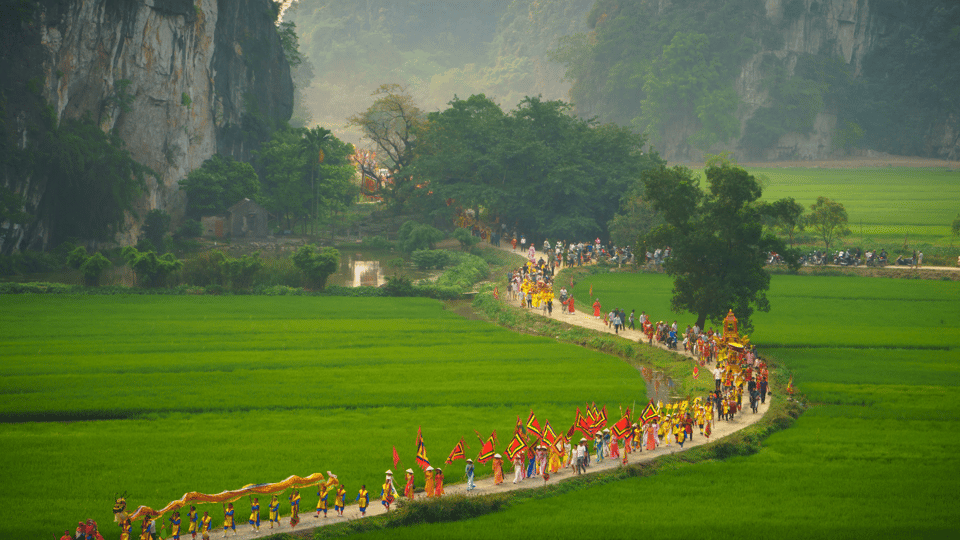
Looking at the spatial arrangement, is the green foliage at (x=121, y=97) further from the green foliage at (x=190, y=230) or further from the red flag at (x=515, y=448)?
the red flag at (x=515, y=448)

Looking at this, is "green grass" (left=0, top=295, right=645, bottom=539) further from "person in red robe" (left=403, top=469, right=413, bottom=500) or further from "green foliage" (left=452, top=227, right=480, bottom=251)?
"green foliage" (left=452, top=227, right=480, bottom=251)

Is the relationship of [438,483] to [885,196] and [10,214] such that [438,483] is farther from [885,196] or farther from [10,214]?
[885,196]

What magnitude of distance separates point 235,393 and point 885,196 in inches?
3007

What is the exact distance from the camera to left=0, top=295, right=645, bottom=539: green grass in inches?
803

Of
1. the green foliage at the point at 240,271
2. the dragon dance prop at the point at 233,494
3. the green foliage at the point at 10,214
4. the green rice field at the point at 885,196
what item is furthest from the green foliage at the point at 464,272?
the dragon dance prop at the point at 233,494

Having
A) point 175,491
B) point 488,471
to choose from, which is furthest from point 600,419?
point 175,491

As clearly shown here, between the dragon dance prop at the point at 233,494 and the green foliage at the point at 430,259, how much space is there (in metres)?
40.8

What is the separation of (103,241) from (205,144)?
1830 centimetres

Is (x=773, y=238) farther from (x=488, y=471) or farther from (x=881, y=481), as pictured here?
(x=488, y=471)

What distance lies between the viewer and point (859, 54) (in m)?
124

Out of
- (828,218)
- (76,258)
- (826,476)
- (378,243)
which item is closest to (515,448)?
(826,476)

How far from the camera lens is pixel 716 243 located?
35219mm

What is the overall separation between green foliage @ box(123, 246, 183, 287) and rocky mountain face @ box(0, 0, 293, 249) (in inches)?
352

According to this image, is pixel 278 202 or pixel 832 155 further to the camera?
pixel 832 155
